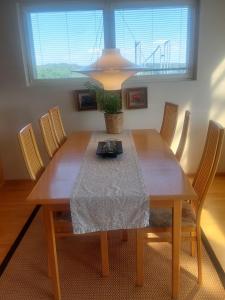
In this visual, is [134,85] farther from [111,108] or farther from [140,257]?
[140,257]

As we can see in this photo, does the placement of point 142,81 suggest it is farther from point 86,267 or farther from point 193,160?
point 86,267

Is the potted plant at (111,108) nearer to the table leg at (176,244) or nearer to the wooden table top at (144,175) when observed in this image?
the wooden table top at (144,175)

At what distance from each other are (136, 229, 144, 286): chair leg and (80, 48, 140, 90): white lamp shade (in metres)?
1.01

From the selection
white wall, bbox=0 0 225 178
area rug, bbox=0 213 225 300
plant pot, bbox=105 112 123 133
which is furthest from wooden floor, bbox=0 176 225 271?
plant pot, bbox=105 112 123 133

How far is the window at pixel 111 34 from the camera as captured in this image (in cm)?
309

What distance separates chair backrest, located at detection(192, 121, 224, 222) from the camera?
62.6 inches

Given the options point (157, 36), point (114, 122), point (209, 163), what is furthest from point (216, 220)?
point (157, 36)

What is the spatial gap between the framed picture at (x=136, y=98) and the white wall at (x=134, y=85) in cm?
7

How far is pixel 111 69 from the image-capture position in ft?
5.87

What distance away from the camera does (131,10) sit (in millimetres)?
3102

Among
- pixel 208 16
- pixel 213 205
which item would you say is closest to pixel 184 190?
pixel 213 205

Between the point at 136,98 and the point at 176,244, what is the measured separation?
6.80 ft

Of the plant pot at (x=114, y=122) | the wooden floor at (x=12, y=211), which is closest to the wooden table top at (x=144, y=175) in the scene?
the plant pot at (x=114, y=122)

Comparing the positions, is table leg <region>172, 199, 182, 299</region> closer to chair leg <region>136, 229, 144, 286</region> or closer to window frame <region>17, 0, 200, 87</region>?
chair leg <region>136, 229, 144, 286</region>
